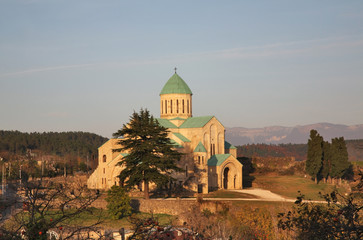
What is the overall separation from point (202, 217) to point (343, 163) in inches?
1098

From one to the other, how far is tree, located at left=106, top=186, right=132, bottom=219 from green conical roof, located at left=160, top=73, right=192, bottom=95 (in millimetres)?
19709

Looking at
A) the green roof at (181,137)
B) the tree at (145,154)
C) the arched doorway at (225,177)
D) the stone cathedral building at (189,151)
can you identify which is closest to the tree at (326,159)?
the stone cathedral building at (189,151)

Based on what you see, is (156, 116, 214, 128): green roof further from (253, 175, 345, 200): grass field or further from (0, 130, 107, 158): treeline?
(0, 130, 107, 158): treeline

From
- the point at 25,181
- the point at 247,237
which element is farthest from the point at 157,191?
the point at 25,181

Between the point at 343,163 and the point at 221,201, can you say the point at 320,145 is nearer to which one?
the point at 343,163

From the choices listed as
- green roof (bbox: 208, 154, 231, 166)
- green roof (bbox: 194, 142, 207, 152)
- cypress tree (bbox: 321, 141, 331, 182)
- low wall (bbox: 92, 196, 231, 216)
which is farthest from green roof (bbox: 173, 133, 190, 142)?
cypress tree (bbox: 321, 141, 331, 182)

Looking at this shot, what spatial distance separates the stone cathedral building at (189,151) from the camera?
163 ft

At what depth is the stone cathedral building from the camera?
49.6 meters

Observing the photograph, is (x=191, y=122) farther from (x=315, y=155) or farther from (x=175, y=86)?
(x=315, y=155)

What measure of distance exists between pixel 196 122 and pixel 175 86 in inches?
206

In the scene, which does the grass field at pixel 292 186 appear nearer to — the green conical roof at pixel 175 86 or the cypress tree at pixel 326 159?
the cypress tree at pixel 326 159

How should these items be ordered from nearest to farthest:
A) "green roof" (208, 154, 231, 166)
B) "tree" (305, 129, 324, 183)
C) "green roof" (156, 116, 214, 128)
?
"green roof" (208, 154, 231, 166) < "green roof" (156, 116, 214, 128) < "tree" (305, 129, 324, 183)

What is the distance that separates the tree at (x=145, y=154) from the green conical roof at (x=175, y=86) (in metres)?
13.0

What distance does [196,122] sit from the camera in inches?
2121
